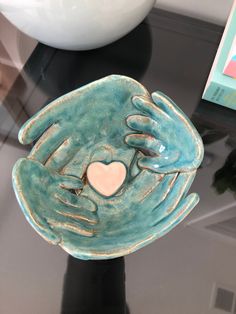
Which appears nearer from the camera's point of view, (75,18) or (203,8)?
(75,18)

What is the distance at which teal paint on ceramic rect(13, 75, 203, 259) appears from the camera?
417 millimetres

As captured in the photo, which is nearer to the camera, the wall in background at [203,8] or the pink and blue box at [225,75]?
the pink and blue box at [225,75]

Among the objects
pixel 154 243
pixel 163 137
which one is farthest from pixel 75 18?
pixel 154 243

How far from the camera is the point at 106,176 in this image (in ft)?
1.75

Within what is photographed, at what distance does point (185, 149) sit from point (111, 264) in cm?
20

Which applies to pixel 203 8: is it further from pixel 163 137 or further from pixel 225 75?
pixel 163 137

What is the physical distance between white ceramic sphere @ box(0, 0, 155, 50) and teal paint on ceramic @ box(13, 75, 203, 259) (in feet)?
0.29

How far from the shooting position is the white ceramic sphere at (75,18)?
17.7 inches

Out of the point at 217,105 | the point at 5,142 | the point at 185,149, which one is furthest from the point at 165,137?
the point at 5,142

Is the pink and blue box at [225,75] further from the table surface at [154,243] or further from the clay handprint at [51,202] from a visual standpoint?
the clay handprint at [51,202]

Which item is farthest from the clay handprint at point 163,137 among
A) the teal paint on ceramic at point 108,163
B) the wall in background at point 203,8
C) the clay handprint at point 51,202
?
the wall in background at point 203,8

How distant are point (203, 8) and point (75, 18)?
0.98ft

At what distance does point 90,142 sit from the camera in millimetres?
544

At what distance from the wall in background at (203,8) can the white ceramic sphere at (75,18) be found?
161 millimetres
